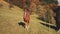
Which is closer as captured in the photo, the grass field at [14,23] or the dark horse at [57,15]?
the grass field at [14,23]

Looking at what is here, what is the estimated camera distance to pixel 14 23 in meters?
5.32

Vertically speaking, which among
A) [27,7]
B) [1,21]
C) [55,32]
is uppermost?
[27,7]

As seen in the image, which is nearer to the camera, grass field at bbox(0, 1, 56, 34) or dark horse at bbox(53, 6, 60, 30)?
grass field at bbox(0, 1, 56, 34)

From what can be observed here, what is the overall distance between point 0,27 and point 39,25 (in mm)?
1176

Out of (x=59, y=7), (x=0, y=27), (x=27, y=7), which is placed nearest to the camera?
(x=0, y=27)

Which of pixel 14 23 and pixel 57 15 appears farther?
pixel 57 15

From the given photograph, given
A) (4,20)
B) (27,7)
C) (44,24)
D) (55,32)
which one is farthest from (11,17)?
(55,32)

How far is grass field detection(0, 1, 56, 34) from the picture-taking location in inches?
203

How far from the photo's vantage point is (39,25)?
18.2 feet

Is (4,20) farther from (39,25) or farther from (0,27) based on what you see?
(39,25)

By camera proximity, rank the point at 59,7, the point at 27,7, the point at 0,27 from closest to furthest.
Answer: the point at 0,27
the point at 27,7
the point at 59,7

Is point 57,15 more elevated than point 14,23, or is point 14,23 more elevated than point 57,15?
point 57,15

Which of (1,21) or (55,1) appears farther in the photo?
(55,1)

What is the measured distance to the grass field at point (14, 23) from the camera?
5156mm
